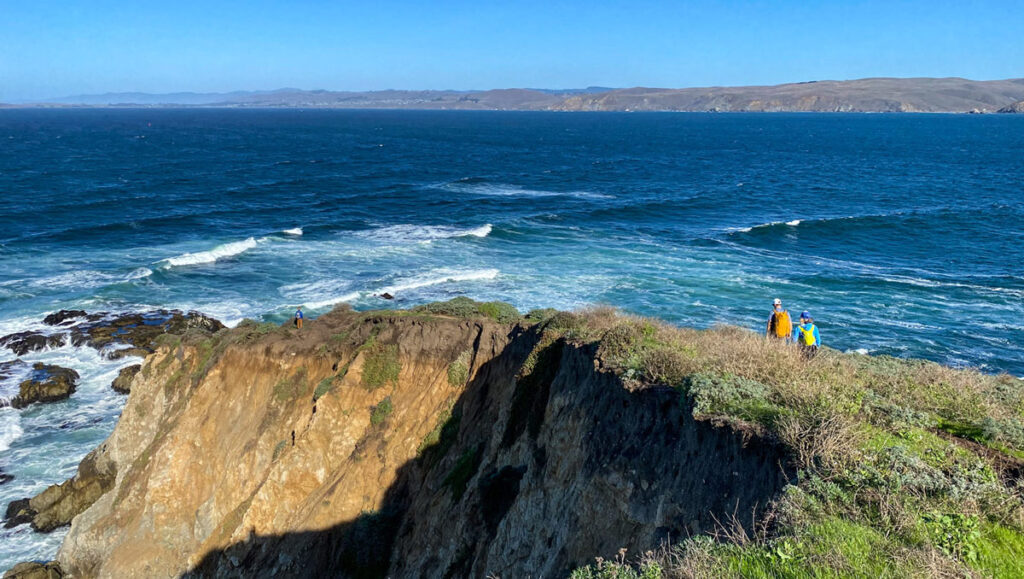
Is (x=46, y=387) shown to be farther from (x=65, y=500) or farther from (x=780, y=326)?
(x=780, y=326)

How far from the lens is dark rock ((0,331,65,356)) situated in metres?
36.8

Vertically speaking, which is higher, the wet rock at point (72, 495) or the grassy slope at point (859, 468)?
the grassy slope at point (859, 468)

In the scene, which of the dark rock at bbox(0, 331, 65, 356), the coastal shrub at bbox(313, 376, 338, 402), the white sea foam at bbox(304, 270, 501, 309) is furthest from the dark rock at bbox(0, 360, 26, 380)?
the coastal shrub at bbox(313, 376, 338, 402)

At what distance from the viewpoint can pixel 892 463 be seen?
8414mm

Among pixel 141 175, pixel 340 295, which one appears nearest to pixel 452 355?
pixel 340 295

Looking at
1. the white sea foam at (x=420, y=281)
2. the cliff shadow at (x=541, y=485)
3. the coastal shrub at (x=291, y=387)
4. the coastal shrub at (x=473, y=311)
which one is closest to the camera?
the cliff shadow at (x=541, y=485)

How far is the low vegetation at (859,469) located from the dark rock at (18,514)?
23.5 metres

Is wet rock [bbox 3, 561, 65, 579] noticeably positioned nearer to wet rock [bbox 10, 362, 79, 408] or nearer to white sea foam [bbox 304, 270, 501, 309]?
wet rock [bbox 10, 362, 79, 408]

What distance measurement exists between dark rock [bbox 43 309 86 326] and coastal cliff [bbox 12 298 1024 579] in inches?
733

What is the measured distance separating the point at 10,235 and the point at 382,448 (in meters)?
53.5

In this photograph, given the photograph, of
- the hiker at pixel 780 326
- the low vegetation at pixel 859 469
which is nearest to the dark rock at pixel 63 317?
the low vegetation at pixel 859 469

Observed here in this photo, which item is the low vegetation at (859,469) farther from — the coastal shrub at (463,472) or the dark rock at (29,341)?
the dark rock at (29,341)

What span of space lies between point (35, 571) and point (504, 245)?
39120 millimetres

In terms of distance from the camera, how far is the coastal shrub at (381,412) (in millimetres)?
20156
